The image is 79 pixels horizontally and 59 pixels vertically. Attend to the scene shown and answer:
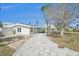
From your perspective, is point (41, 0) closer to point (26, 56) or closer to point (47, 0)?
point (47, 0)

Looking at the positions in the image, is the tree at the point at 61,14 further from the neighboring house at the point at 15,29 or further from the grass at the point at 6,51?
the grass at the point at 6,51

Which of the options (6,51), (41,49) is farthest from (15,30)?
(41,49)

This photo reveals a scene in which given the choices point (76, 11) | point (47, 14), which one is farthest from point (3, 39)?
point (76, 11)

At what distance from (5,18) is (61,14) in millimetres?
731

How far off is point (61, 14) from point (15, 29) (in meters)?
0.63

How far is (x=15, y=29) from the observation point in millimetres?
2840

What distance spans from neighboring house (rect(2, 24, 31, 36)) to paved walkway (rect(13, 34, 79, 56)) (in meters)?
Answer: 0.15

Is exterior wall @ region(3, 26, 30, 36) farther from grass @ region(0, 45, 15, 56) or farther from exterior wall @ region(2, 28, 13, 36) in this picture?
grass @ region(0, 45, 15, 56)

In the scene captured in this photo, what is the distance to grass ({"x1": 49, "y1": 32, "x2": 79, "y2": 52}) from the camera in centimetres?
282

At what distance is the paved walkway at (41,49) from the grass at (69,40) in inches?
2.2

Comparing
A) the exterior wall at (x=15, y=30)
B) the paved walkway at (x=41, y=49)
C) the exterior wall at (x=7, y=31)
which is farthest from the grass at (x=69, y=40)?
the exterior wall at (x=7, y=31)

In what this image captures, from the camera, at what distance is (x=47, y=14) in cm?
285

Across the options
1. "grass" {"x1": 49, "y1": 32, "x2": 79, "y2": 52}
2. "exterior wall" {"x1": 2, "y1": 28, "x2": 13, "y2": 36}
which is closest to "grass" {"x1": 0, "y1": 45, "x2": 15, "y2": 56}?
"exterior wall" {"x1": 2, "y1": 28, "x2": 13, "y2": 36}

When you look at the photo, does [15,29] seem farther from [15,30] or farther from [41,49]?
[41,49]
